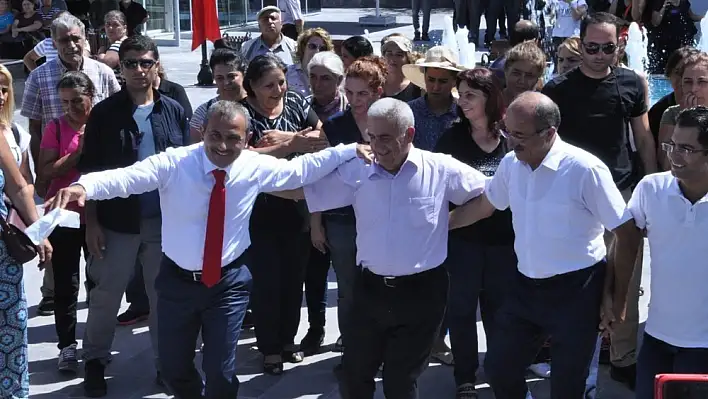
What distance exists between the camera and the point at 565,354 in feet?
16.1

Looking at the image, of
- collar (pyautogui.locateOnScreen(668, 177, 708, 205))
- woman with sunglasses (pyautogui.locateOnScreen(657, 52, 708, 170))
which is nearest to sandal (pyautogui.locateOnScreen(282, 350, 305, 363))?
woman with sunglasses (pyautogui.locateOnScreen(657, 52, 708, 170))

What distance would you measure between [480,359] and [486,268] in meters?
1.08

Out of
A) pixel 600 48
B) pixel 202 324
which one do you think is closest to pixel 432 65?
pixel 600 48

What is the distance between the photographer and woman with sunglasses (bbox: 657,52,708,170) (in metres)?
5.95

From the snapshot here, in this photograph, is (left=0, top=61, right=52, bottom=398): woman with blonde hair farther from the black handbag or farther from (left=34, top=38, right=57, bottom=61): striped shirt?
(left=34, top=38, right=57, bottom=61): striped shirt

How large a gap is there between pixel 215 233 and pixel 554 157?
1.73 m

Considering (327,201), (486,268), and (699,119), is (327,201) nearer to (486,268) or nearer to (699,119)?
(486,268)

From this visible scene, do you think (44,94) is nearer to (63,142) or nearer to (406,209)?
(63,142)

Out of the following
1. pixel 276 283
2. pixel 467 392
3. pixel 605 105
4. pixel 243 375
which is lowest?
pixel 243 375

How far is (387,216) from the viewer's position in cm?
509

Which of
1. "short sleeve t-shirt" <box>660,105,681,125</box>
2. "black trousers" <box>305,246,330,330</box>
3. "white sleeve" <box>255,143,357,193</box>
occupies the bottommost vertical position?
"black trousers" <box>305,246,330,330</box>

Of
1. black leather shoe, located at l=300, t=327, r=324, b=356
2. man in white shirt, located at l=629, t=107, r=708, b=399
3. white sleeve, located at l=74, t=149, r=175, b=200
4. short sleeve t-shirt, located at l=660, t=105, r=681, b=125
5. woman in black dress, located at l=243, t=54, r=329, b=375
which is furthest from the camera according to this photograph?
black leather shoe, located at l=300, t=327, r=324, b=356

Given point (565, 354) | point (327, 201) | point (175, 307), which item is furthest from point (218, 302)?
point (565, 354)

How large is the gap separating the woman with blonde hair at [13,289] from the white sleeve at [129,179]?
0.44 metres
